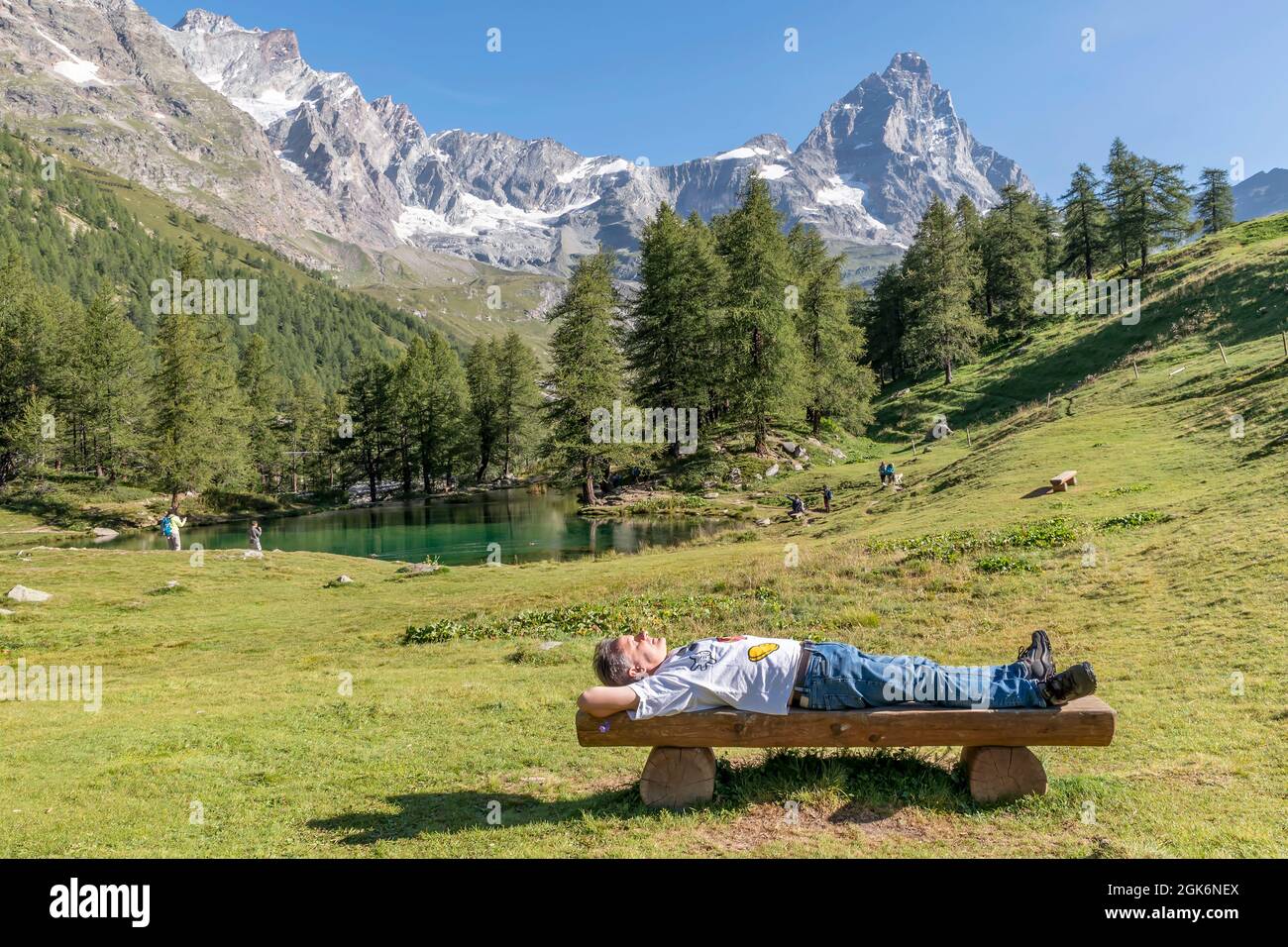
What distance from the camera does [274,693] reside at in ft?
49.9

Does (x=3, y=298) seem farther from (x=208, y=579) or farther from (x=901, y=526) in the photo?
(x=901, y=526)

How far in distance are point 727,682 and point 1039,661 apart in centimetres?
336

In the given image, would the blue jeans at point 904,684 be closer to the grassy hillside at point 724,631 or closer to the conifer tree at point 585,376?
the grassy hillside at point 724,631

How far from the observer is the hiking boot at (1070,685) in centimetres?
659

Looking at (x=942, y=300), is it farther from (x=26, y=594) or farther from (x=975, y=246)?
(x=26, y=594)

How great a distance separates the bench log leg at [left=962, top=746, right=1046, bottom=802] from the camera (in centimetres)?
734

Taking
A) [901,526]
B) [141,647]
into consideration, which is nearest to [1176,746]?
[901,526]

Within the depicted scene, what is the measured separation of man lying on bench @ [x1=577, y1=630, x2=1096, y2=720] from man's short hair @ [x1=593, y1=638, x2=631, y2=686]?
15 cm

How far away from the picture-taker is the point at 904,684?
23.4ft

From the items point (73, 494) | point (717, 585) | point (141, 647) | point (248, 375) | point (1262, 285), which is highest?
point (248, 375)

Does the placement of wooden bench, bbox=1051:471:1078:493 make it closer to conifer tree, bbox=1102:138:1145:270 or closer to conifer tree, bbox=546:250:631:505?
conifer tree, bbox=546:250:631:505

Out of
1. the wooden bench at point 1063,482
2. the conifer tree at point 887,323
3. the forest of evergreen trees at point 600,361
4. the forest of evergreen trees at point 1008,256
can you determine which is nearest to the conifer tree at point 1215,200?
the forest of evergreen trees at point 600,361
